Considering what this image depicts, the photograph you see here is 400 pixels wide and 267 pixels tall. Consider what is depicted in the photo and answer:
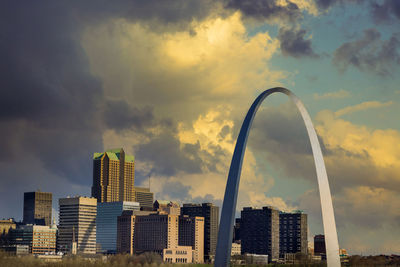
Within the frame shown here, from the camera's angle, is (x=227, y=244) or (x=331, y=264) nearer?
(x=227, y=244)

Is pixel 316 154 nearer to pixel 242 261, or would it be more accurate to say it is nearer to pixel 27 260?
pixel 27 260

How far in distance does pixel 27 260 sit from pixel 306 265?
55.6 meters

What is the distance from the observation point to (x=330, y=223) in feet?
188

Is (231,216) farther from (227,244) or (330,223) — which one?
(330,223)

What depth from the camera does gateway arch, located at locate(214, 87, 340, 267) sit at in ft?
155

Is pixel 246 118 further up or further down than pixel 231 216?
further up

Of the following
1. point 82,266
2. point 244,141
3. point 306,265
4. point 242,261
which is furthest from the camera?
point 242,261

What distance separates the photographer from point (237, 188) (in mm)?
48906

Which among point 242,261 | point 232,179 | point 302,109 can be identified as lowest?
point 242,261

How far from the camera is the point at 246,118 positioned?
2042 inches

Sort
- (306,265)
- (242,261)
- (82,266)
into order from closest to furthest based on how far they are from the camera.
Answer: (82,266) < (306,265) < (242,261)

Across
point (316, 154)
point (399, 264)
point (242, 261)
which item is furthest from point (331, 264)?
point (242, 261)

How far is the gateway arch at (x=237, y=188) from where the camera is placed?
155 feet

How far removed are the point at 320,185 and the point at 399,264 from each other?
273ft
